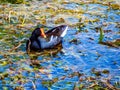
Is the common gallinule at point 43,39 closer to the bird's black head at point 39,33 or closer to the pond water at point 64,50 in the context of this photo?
the bird's black head at point 39,33

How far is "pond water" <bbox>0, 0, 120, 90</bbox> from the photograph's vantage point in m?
8.60

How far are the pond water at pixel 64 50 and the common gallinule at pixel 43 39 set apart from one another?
23cm

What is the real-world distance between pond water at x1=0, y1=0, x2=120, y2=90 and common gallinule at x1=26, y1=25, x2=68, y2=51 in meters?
0.23

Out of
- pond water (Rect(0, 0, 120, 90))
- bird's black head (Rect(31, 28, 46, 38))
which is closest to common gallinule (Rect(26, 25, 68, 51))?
bird's black head (Rect(31, 28, 46, 38))

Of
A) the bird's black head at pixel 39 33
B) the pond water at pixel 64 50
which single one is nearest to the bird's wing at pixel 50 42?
the bird's black head at pixel 39 33

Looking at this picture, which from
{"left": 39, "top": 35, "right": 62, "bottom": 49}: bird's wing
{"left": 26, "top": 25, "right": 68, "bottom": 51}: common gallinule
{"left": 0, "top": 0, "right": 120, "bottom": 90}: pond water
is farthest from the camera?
{"left": 39, "top": 35, "right": 62, "bottom": 49}: bird's wing

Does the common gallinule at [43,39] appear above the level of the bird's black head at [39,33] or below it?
below

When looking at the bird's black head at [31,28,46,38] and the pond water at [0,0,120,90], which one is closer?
the pond water at [0,0,120,90]

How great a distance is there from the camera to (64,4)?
15094 mm

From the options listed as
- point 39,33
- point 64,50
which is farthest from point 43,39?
point 64,50

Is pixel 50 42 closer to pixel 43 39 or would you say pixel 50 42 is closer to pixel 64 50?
pixel 43 39

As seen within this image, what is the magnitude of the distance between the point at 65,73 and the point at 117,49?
2.20 meters

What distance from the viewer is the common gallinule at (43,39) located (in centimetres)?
1062

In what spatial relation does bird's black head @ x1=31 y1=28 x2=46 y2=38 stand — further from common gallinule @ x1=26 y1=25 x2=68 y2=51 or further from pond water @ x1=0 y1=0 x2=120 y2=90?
pond water @ x1=0 y1=0 x2=120 y2=90
